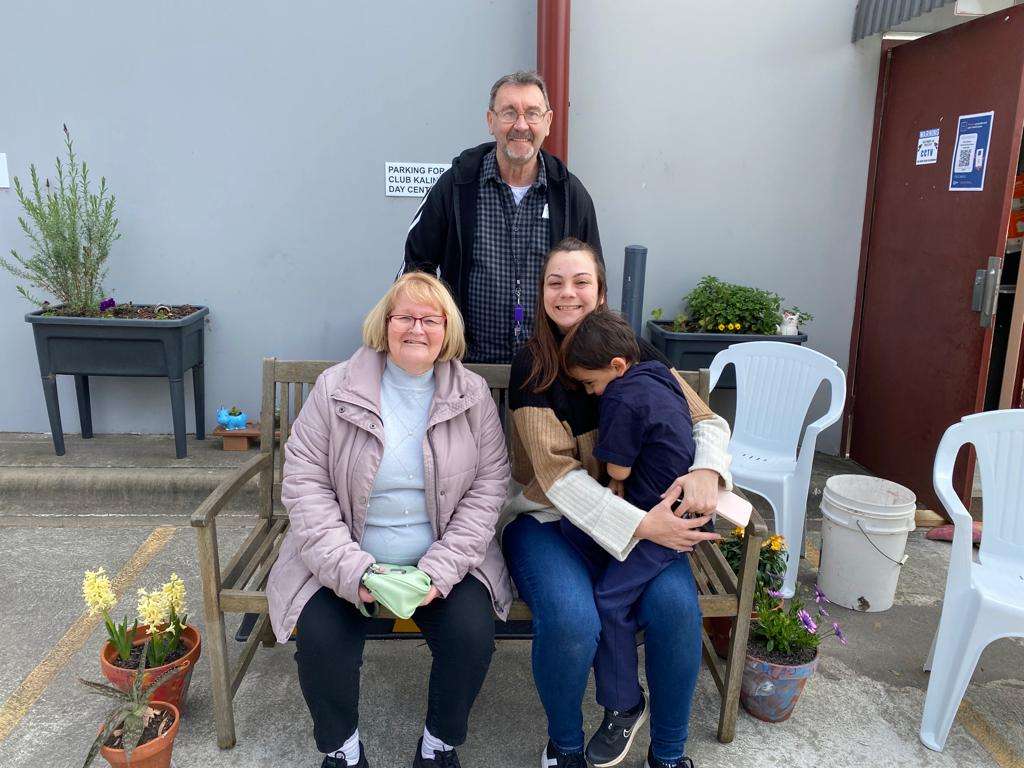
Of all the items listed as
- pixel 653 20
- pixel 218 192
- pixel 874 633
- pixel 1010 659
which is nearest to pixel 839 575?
pixel 874 633

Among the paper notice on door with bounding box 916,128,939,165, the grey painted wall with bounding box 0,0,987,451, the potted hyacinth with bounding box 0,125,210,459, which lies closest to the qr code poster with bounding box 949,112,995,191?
the paper notice on door with bounding box 916,128,939,165

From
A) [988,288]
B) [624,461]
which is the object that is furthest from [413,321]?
[988,288]

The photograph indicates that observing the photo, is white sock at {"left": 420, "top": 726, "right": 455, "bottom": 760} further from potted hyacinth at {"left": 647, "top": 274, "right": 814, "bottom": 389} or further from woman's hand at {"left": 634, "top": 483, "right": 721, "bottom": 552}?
potted hyacinth at {"left": 647, "top": 274, "right": 814, "bottom": 389}

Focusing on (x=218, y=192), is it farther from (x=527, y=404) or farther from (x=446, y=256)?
(x=527, y=404)

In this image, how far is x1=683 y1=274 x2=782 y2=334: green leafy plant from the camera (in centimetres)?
434

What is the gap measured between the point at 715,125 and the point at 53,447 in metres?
4.32

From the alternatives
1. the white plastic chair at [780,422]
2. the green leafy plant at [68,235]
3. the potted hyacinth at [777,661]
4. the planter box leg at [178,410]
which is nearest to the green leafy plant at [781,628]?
the potted hyacinth at [777,661]

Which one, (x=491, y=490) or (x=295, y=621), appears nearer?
(x=295, y=621)

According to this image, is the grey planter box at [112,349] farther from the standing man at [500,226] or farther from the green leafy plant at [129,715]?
the green leafy plant at [129,715]

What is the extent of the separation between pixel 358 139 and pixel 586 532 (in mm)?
3011

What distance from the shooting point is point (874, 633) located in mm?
3141

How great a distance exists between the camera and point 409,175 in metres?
4.45

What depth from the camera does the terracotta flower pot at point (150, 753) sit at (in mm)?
2115

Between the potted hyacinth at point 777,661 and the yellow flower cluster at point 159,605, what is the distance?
6.20 ft
